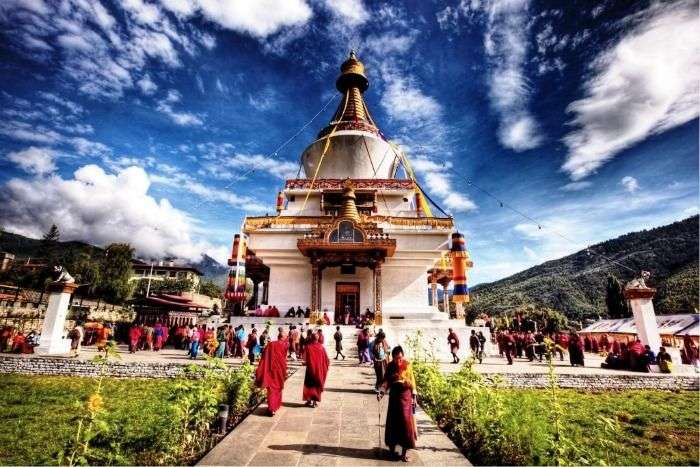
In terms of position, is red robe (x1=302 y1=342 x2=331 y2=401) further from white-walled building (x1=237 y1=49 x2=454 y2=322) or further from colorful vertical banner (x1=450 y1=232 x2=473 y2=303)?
colorful vertical banner (x1=450 y1=232 x2=473 y2=303)

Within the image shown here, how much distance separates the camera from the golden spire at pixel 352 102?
2803cm

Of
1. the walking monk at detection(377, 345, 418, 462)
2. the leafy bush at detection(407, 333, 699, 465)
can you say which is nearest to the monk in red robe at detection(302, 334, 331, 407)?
the leafy bush at detection(407, 333, 699, 465)

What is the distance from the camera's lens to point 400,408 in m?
4.61

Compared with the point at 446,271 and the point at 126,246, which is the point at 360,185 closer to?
the point at 446,271

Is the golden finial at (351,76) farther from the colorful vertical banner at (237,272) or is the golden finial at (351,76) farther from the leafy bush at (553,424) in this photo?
the leafy bush at (553,424)

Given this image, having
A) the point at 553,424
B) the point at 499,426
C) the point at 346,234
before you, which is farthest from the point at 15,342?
the point at 553,424

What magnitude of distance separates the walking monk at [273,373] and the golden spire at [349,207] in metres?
12.8

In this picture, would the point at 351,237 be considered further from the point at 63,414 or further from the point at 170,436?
the point at 170,436

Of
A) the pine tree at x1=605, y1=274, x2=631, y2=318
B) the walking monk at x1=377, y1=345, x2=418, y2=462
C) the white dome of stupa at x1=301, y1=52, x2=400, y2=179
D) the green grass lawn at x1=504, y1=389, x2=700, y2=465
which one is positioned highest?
the white dome of stupa at x1=301, y1=52, x2=400, y2=179

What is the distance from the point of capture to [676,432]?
7.35 m

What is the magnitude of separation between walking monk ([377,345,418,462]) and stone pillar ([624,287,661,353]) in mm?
14011

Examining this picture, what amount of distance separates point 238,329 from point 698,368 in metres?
18.2

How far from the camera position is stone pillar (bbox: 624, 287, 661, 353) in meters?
13.8

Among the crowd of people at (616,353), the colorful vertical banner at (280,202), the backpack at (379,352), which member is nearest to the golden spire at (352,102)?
the colorful vertical banner at (280,202)
